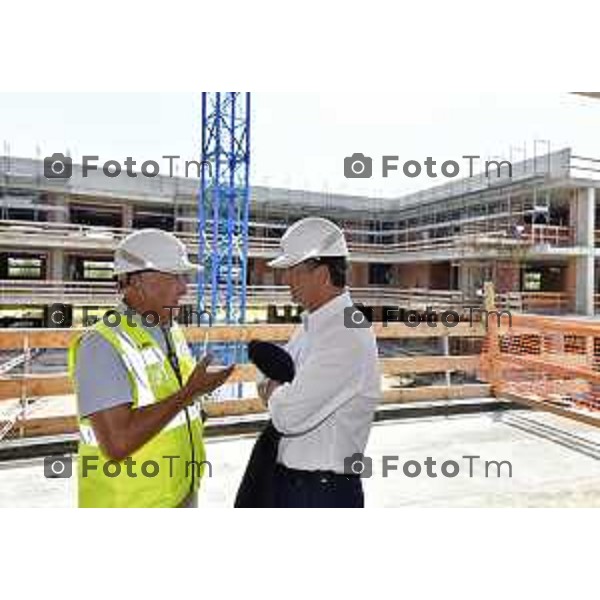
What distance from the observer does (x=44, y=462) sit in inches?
187

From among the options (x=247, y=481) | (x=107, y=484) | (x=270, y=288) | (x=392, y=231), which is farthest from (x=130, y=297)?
(x=392, y=231)

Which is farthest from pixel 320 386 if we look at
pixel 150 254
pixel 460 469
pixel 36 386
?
pixel 36 386

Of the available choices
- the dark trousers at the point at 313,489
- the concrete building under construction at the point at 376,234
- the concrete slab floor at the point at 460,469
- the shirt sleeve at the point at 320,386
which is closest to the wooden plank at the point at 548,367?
the concrete slab floor at the point at 460,469

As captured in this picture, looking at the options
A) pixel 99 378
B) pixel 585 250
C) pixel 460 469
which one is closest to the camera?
→ pixel 99 378

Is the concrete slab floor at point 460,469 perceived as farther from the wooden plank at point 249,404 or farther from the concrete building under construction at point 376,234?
the concrete building under construction at point 376,234

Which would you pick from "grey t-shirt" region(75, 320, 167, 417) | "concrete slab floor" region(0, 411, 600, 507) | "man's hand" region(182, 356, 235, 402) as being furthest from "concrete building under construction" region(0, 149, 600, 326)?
"grey t-shirt" region(75, 320, 167, 417)

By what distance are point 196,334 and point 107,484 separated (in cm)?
334

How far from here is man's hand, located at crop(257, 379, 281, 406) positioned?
2.41m

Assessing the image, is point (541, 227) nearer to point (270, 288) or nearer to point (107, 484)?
point (270, 288)

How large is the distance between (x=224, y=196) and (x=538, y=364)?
1014 inches

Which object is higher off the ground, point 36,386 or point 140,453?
point 140,453

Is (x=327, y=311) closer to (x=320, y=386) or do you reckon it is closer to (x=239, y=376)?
(x=320, y=386)

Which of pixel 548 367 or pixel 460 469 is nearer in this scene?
pixel 460 469

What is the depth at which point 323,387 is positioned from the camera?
7.22ft
